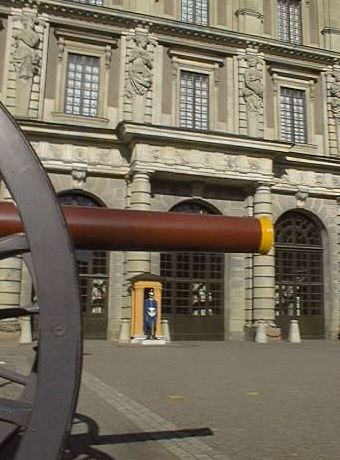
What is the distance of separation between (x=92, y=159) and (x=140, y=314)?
Result: 20.9 feet

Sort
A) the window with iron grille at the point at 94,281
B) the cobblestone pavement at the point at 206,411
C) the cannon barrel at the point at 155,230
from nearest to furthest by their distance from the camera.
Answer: the cannon barrel at the point at 155,230
the cobblestone pavement at the point at 206,411
the window with iron grille at the point at 94,281

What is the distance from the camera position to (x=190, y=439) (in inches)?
202

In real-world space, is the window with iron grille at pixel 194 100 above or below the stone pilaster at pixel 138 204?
above

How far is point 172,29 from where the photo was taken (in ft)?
75.7

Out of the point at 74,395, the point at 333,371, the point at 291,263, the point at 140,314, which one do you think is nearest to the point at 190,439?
the point at 74,395

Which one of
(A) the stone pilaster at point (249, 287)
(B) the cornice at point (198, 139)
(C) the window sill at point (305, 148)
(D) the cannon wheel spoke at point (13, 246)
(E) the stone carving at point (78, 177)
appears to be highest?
(C) the window sill at point (305, 148)

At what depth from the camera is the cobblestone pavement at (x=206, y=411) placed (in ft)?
15.8

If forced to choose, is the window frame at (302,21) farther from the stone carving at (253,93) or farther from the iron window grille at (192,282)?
the iron window grille at (192,282)

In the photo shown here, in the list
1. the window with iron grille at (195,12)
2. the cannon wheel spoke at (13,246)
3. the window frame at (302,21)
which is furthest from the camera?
the window frame at (302,21)

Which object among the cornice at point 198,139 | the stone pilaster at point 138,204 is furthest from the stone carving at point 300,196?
the stone pilaster at point 138,204

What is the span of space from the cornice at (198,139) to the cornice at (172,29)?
16.4 ft

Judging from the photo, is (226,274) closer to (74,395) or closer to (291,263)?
(291,263)

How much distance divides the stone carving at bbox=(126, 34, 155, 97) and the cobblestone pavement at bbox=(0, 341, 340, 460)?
43.1ft

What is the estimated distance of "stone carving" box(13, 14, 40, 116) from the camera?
20656 millimetres
